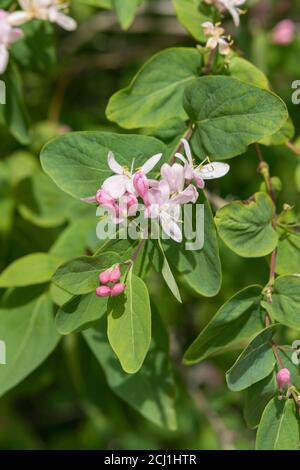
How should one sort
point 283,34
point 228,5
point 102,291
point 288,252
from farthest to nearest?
point 283,34, point 228,5, point 288,252, point 102,291

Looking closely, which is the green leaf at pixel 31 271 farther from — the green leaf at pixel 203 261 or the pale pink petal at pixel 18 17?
the pale pink petal at pixel 18 17

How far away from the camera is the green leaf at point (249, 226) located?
1304mm

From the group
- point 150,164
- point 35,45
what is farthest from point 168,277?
point 35,45

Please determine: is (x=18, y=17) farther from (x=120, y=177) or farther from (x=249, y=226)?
(x=249, y=226)

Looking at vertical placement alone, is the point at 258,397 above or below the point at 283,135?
below

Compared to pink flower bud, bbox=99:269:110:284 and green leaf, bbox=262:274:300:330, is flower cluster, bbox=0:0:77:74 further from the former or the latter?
green leaf, bbox=262:274:300:330

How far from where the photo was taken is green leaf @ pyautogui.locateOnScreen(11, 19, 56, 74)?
170cm

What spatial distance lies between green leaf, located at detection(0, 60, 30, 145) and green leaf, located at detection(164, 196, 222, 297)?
58 cm

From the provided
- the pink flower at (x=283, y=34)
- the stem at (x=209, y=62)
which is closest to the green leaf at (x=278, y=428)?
the stem at (x=209, y=62)

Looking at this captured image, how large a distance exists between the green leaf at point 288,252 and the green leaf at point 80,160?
36 centimetres

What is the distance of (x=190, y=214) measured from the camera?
132 cm

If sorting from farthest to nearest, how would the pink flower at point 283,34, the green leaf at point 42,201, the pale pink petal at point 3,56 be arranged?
1. the pink flower at point 283,34
2. the green leaf at point 42,201
3. the pale pink petal at point 3,56

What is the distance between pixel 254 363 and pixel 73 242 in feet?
1.83

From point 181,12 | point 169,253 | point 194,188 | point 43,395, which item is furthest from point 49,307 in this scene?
point 43,395
